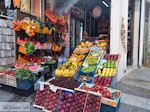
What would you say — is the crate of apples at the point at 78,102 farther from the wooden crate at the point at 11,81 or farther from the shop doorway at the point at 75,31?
the shop doorway at the point at 75,31

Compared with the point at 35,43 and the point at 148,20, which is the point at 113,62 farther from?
the point at 148,20

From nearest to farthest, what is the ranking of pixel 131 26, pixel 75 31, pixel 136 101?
1. pixel 136 101
2. pixel 131 26
3. pixel 75 31

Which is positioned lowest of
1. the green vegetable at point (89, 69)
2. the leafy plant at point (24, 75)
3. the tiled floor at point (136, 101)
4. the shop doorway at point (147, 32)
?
the tiled floor at point (136, 101)

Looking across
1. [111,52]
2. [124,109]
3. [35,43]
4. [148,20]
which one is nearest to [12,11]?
[35,43]

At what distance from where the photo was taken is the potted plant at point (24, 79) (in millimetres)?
4801

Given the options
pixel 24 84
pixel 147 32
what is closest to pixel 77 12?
pixel 147 32

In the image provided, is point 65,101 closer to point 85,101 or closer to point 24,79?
point 85,101

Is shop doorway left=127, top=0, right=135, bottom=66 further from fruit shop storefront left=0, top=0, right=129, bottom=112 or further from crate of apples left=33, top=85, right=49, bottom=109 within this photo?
crate of apples left=33, top=85, right=49, bottom=109

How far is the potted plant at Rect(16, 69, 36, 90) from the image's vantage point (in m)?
4.80

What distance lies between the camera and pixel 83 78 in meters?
5.25

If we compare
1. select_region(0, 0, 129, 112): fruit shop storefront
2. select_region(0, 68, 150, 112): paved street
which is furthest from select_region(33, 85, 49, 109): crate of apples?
select_region(0, 68, 150, 112): paved street

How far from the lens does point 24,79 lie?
189 inches

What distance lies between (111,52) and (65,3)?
3.43m

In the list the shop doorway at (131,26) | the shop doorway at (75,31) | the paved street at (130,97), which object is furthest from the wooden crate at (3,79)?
the shop doorway at (131,26)
